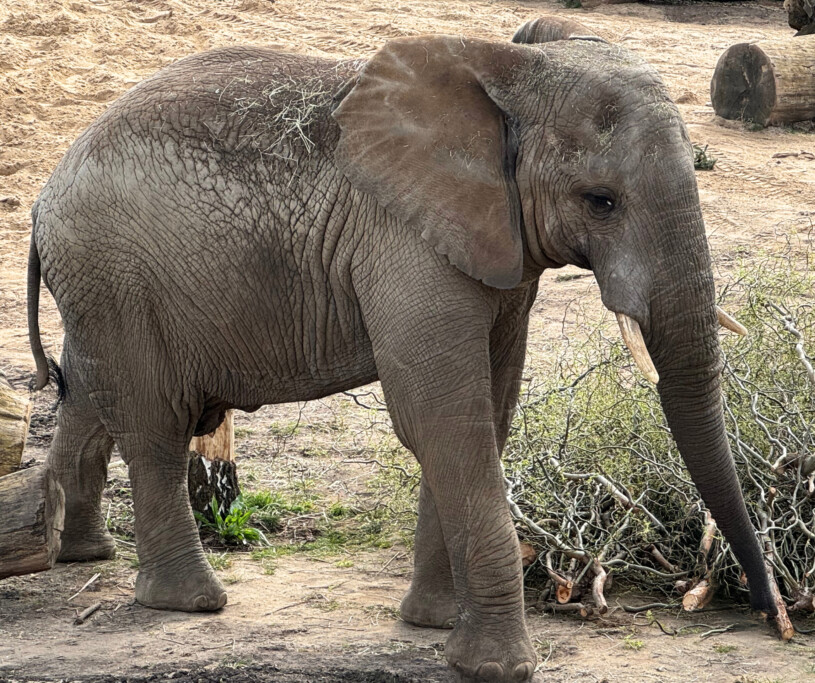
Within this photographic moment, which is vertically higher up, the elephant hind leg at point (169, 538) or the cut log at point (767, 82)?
the cut log at point (767, 82)

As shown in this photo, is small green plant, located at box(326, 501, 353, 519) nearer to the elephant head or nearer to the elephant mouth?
the elephant head

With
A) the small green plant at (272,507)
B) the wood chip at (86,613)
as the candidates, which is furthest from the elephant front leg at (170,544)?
the small green plant at (272,507)

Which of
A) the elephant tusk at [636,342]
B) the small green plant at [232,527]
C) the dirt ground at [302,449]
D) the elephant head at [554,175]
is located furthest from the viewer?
the small green plant at [232,527]

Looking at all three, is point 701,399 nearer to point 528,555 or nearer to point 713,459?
point 713,459

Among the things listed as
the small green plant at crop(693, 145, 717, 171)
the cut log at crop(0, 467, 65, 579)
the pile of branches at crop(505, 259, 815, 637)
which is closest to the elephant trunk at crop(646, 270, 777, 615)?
the pile of branches at crop(505, 259, 815, 637)

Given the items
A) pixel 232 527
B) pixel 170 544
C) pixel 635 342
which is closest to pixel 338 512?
pixel 232 527

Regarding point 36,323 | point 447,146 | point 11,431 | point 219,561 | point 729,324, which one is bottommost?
point 219,561

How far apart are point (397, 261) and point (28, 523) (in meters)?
1.57

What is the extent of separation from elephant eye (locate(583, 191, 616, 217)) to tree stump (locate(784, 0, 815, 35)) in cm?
1022

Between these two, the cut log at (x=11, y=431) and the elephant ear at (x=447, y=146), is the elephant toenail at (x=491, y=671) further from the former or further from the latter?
the cut log at (x=11, y=431)

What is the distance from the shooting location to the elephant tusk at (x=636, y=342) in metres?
3.99

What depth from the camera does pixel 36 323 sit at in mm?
5449

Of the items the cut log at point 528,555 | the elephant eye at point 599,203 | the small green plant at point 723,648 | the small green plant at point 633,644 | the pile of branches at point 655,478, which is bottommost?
the small green plant at point 633,644

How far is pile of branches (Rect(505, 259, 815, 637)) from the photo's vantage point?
5.33 m
